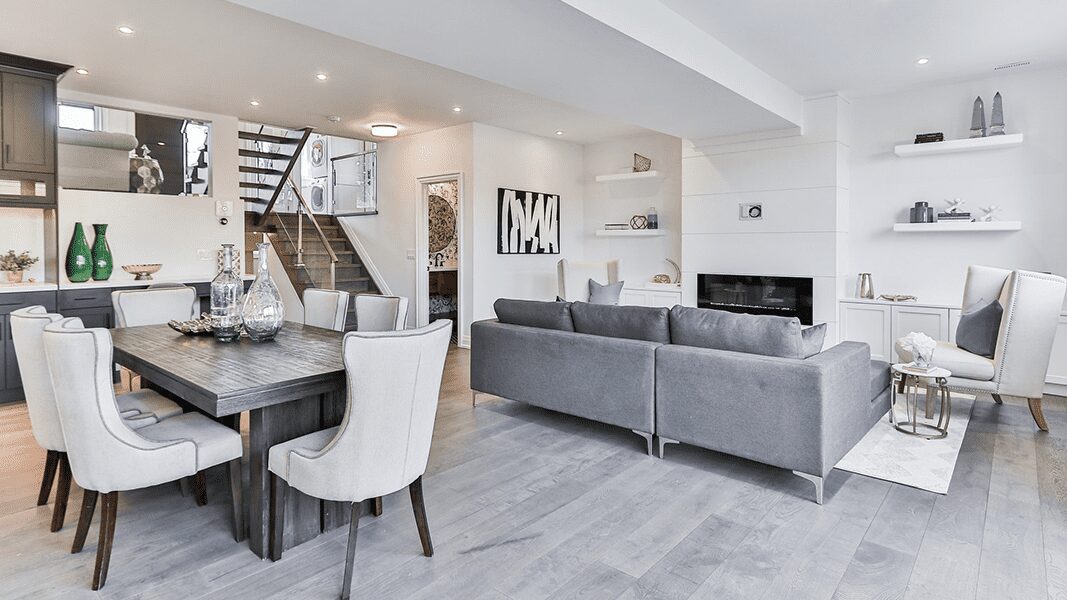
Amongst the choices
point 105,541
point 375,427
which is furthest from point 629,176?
point 105,541

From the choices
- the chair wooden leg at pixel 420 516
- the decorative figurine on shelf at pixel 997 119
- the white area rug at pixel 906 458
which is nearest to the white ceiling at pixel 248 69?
the chair wooden leg at pixel 420 516

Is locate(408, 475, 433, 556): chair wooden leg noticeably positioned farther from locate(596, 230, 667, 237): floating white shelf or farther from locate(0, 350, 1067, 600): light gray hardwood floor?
locate(596, 230, 667, 237): floating white shelf

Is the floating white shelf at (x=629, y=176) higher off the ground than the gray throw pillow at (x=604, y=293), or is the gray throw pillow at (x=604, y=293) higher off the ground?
the floating white shelf at (x=629, y=176)

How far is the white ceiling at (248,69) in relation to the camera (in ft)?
12.3

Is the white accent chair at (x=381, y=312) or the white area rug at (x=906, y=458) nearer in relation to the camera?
the white area rug at (x=906, y=458)

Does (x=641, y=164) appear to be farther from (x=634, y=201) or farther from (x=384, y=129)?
(x=384, y=129)

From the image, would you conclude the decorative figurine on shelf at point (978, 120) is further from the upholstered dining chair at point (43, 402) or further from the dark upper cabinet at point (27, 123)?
the dark upper cabinet at point (27, 123)

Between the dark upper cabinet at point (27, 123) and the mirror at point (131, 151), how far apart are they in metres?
0.74

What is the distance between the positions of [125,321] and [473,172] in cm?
392

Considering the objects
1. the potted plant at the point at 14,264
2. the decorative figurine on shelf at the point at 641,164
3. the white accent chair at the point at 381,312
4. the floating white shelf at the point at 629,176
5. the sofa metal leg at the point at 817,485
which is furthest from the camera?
the decorative figurine on shelf at the point at 641,164

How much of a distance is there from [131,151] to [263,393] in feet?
17.0

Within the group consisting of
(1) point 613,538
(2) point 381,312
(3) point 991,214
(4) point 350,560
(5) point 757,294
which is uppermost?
(3) point 991,214

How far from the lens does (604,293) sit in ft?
21.4

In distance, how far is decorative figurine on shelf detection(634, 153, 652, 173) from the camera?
24.6ft
